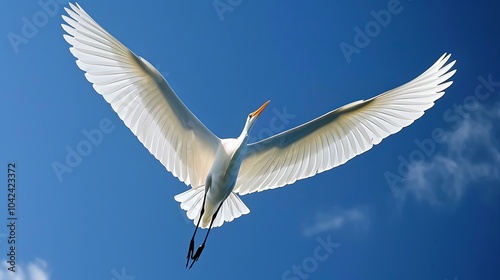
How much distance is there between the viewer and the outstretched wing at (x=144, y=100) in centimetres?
966

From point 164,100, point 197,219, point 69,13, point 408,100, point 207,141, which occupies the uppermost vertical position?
point 69,13

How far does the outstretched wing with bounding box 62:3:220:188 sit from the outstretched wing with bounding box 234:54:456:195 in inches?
30.3

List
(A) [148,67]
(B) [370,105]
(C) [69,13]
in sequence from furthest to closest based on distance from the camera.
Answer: (B) [370,105] < (A) [148,67] < (C) [69,13]

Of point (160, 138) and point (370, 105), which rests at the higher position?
point (160, 138)

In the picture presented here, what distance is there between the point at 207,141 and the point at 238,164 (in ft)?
2.03

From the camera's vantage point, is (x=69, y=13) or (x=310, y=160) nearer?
(x=69, y=13)

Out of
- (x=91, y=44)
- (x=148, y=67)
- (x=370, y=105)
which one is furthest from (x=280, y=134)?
(x=91, y=44)

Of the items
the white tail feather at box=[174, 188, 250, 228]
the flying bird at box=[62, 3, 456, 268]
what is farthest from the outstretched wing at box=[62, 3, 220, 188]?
the white tail feather at box=[174, 188, 250, 228]

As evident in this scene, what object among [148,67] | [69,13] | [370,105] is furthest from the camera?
[370,105]

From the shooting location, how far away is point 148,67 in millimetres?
10023

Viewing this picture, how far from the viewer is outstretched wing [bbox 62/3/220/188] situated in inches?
380

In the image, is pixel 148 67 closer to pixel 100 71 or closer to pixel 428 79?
pixel 100 71

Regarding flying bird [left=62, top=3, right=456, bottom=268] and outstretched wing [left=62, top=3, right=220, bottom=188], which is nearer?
outstretched wing [left=62, top=3, right=220, bottom=188]

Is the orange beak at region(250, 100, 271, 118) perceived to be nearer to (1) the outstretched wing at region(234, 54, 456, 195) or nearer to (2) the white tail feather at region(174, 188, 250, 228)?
(1) the outstretched wing at region(234, 54, 456, 195)
